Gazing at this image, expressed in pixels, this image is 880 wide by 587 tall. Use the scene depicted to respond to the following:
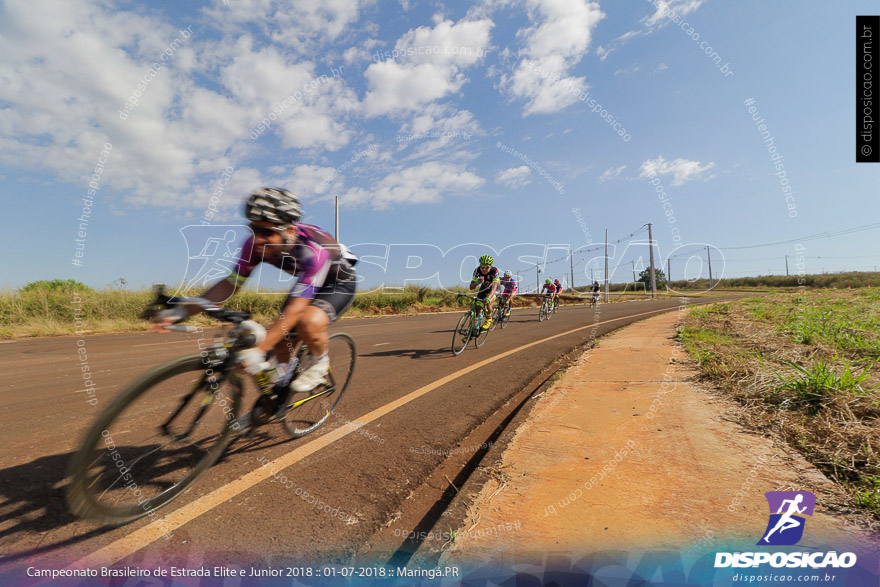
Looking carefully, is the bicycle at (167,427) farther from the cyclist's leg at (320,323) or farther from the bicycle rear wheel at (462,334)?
the bicycle rear wheel at (462,334)

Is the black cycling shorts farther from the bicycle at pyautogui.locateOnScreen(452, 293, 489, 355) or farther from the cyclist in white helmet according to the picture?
the bicycle at pyautogui.locateOnScreen(452, 293, 489, 355)

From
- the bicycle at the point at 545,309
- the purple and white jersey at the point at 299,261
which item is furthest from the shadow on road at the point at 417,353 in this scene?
the bicycle at the point at 545,309

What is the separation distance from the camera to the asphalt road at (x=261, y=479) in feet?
6.21

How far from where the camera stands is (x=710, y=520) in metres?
1.92

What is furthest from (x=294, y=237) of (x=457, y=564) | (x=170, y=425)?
(x=457, y=564)

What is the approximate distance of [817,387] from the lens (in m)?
3.31

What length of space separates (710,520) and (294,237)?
3006 mm

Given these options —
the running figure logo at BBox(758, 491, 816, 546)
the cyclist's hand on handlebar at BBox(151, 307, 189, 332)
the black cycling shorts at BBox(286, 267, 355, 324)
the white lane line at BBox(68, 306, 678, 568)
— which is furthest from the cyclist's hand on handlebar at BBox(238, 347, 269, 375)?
the running figure logo at BBox(758, 491, 816, 546)

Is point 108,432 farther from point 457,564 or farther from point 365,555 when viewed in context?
point 457,564

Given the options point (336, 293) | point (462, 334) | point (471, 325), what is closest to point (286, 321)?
point (336, 293)

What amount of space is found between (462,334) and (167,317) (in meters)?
6.34

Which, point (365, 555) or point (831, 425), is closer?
point (365, 555)

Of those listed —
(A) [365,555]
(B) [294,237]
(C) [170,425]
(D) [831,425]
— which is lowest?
(A) [365,555]

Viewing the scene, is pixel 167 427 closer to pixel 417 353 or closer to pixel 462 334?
pixel 417 353
